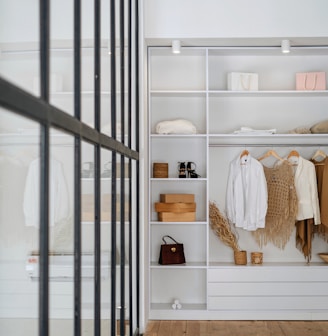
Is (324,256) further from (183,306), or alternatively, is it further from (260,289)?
(183,306)

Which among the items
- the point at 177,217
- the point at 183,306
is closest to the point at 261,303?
the point at 183,306

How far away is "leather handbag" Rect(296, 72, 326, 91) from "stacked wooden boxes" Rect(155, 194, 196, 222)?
1.31m

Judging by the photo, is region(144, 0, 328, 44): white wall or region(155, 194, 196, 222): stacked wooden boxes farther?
region(155, 194, 196, 222): stacked wooden boxes

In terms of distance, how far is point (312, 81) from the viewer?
17.3 feet

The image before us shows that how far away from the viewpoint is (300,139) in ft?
18.1

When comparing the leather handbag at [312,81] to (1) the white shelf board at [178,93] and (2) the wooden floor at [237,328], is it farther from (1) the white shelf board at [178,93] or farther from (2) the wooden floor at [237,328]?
(2) the wooden floor at [237,328]

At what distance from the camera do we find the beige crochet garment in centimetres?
533

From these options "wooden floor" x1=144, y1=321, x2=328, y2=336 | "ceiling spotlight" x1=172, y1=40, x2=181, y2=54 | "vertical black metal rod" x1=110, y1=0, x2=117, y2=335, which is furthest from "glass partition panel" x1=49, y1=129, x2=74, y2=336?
"ceiling spotlight" x1=172, y1=40, x2=181, y2=54

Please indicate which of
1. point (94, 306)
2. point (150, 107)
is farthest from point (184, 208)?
point (94, 306)

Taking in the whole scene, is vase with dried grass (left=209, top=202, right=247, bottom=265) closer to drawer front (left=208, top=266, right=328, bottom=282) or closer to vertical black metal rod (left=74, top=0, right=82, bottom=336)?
drawer front (left=208, top=266, right=328, bottom=282)

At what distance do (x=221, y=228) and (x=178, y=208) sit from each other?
0.45 metres

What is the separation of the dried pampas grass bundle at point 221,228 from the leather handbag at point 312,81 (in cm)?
126

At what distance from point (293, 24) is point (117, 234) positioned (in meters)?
2.34

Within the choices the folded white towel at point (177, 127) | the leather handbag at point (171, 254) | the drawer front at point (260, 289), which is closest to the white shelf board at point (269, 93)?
the folded white towel at point (177, 127)
